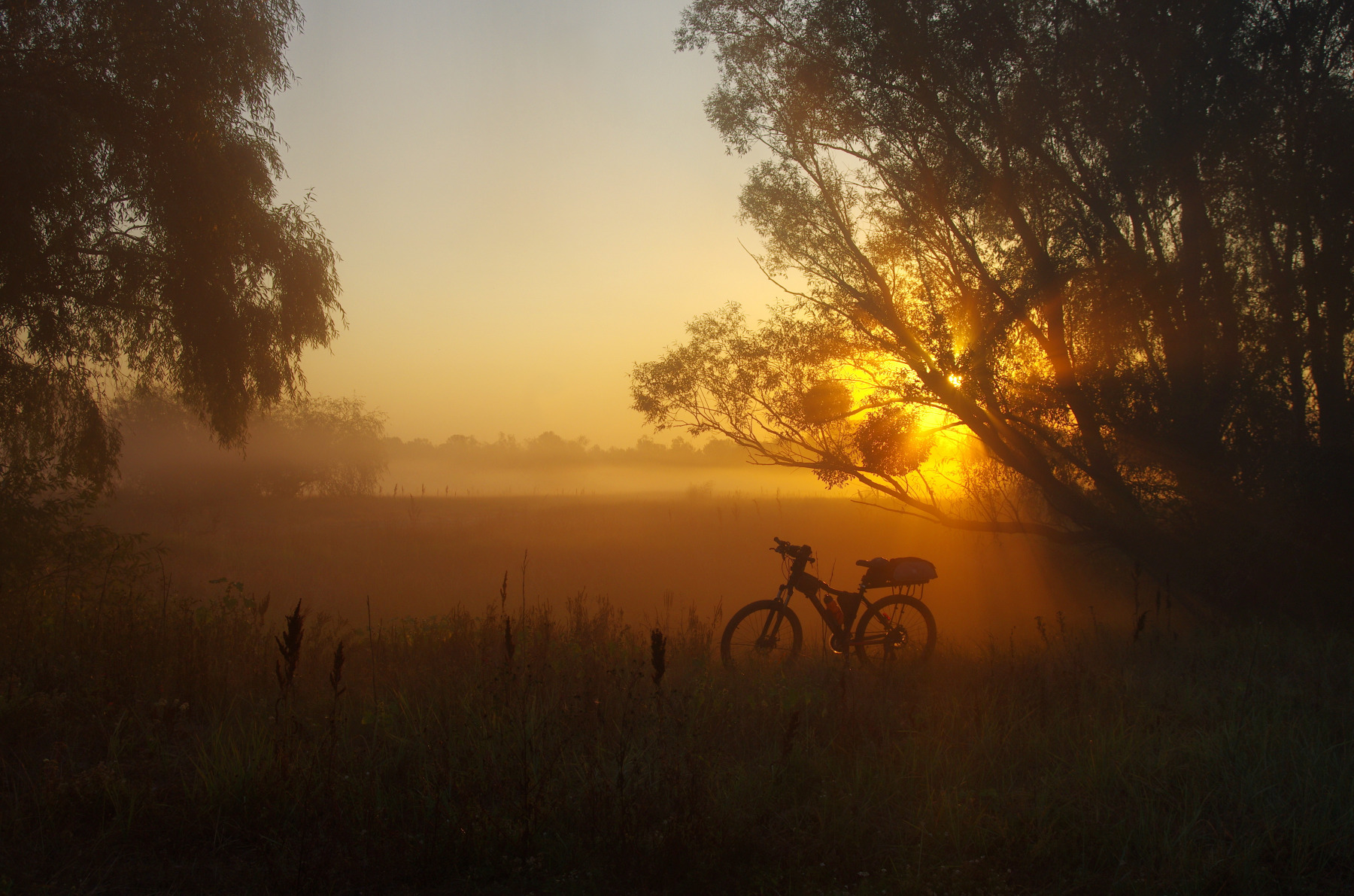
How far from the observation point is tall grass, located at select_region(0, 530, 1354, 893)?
9.64 feet

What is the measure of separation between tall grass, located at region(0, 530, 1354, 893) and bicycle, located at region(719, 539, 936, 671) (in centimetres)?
99

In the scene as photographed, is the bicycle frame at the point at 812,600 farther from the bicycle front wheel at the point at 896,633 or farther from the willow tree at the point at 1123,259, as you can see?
the willow tree at the point at 1123,259

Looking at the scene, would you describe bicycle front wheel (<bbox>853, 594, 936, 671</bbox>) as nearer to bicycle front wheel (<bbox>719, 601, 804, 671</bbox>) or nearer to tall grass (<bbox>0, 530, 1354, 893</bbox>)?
bicycle front wheel (<bbox>719, 601, 804, 671</bbox>)

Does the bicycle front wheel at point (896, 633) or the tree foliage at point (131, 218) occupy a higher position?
the tree foliage at point (131, 218)

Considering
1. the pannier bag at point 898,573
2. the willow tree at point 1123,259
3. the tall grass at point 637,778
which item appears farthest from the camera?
the willow tree at point 1123,259

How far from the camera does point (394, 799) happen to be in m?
3.34

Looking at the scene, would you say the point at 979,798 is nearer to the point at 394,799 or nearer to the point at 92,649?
the point at 394,799

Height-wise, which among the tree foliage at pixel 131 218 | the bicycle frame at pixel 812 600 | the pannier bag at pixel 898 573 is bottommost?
the bicycle frame at pixel 812 600

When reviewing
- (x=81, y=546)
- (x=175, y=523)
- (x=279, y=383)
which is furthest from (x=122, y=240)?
(x=175, y=523)

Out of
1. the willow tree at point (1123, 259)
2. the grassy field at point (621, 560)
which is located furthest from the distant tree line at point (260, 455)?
the willow tree at point (1123, 259)

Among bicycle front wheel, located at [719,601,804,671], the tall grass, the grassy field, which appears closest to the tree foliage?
the grassy field

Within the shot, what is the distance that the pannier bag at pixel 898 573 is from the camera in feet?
21.8

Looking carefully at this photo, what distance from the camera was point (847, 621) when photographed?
6.54 m

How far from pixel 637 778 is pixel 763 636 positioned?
3.10 m
